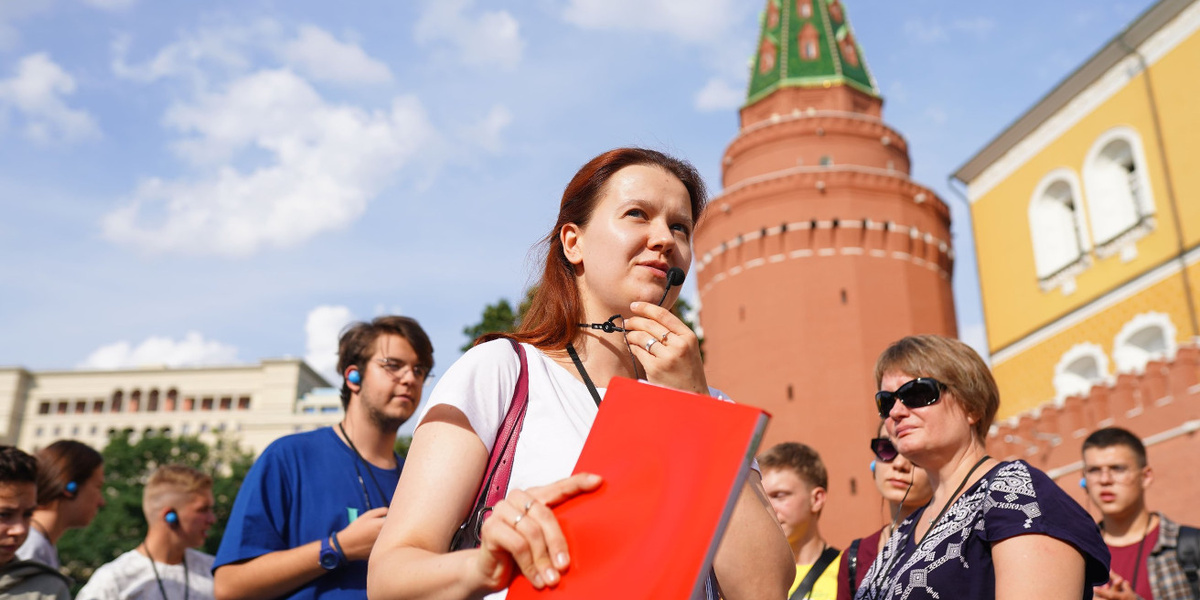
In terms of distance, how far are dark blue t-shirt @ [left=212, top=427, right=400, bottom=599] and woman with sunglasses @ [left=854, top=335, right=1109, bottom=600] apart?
1764mm

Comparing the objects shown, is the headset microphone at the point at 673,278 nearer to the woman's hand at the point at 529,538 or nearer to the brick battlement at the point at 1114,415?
the woman's hand at the point at 529,538

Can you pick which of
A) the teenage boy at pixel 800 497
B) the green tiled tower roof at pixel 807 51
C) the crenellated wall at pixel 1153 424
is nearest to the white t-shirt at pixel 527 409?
the teenage boy at pixel 800 497

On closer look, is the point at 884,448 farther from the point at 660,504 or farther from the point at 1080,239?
the point at 1080,239

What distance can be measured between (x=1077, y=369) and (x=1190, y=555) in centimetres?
1939

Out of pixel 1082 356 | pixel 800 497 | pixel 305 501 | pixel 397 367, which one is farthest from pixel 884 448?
pixel 1082 356

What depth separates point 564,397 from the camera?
1.70 m

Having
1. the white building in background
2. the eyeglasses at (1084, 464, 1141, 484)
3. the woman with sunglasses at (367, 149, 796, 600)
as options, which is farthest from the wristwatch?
the white building in background

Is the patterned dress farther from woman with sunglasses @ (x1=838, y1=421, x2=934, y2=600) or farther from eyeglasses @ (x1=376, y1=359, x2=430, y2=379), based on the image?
eyeglasses @ (x1=376, y1=359, x2=430, y2=379)

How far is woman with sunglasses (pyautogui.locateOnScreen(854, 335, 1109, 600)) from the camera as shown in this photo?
7.29 feet

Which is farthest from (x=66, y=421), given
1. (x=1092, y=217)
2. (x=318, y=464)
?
(x=318, y=464)

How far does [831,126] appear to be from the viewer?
2700 centimetres

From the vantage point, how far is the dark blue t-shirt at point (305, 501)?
3.03m

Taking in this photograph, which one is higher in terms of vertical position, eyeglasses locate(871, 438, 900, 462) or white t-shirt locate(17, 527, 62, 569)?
eyeglasses locate(871, 438, 900, 462)

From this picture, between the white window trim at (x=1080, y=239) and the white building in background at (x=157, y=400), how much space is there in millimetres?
51659
